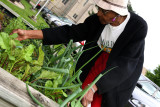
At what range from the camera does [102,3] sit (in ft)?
5.12

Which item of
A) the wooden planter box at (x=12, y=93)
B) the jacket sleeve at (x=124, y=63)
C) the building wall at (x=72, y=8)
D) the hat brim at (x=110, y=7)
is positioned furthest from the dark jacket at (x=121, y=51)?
the building wall at (x=72, y=8)

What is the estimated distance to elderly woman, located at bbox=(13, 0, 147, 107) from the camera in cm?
145

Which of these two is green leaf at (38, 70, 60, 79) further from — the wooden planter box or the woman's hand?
the woman's hand

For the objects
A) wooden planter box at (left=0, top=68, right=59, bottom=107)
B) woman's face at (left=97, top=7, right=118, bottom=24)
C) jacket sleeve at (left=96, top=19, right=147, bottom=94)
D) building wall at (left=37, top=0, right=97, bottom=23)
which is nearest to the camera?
wooden planter box at (left=0, top=68, right=59, bottom=107)

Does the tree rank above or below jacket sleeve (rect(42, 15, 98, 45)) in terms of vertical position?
below

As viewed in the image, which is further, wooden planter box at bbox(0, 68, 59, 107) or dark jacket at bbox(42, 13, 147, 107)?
dark jacket at bbox(42, 13, 147, 107)

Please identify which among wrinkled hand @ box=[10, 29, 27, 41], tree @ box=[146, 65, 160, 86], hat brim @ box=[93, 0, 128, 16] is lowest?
tree @ box=[146, 65, 160, 86]

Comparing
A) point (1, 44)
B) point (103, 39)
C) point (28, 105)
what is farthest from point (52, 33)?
point (28, 105)

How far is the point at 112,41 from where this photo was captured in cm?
180

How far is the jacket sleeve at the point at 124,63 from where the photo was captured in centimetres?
132

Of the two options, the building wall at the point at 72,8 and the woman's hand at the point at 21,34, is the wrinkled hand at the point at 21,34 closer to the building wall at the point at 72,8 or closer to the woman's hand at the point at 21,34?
the woman's hand at the point at 21,34

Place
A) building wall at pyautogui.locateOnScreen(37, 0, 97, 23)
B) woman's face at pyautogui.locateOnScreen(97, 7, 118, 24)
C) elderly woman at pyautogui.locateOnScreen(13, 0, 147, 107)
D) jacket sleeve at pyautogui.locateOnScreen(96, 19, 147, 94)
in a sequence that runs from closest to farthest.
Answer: jacket sleeve at pyautogui.locateOnScreen(96, 19, 147, 94), elderly woman at pyautogui.locateOnScreen(13, 0, 147, 107), woman's face at pyautogui.locateOnScreen(97, 7, 118, 24), building wall at pyautogui.locateOnScreen(37, 0, 97, 23)

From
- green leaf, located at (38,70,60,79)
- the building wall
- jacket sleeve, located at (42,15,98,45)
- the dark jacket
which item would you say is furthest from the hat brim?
the building wall

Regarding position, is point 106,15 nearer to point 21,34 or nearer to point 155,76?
point 21,34
